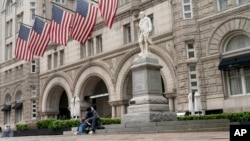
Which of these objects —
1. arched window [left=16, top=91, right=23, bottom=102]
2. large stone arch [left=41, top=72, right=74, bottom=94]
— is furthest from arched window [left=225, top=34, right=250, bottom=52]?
arched window [left=16, top=91, right=23, bottom=102]

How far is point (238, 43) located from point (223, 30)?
1306mm

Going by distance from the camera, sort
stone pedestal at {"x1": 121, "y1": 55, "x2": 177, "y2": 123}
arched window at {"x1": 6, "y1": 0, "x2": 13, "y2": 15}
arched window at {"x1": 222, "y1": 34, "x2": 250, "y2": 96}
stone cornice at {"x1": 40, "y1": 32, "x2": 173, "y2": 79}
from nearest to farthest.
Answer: stone pedestal at {"x1": 121, "y1": 55, "x2": 177, "y2": 123} → arched window at {"x1": 222, "y1": 34, "x2": 250, "y2": 96} → stone cornice at {"x1": 40, "y1": 32, "x2": 173, "y2": 79} → arched window at {"x1": 6, "y1": 0, "x2": 13, "y2": 15}

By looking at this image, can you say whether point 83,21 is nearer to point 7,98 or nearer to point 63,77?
point 63,77

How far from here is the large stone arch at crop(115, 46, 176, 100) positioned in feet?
81.9

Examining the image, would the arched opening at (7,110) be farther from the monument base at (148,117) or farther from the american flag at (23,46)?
the monument base at (148,117)

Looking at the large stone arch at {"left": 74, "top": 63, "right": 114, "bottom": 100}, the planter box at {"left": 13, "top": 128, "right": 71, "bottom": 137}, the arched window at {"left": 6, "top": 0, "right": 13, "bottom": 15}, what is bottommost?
the planter box at {"left": 13, "top": 128, "right": 71, "bottom": 137}

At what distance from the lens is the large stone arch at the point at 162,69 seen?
25.0 m

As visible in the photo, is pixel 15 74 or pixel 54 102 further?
pixel 15 74

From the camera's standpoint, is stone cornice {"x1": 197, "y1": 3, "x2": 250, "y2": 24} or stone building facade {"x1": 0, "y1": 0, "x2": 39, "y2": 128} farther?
stone building facade {"x1": 0, "y1": 0, "x2": 39, "y2": 128}

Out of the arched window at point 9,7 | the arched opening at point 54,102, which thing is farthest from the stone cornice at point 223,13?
the arched window at point 9,7

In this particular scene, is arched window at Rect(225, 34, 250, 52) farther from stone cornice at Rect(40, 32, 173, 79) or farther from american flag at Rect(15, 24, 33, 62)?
american flag at Rect(15, 24, 33, 62)

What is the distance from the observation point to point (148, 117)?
14.6 metres

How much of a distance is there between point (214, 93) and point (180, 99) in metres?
2.44

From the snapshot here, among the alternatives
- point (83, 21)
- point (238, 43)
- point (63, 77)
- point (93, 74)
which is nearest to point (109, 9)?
point (83, 21)
